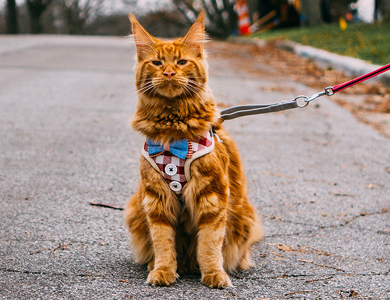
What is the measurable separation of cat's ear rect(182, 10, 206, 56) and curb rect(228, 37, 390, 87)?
6.52 meters

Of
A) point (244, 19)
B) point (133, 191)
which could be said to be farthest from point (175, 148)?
point (244, 19)

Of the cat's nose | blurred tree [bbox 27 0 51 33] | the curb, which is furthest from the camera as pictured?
blurred tree [bbox 27 0 51 33]

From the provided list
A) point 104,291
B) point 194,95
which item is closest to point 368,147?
point 194,95

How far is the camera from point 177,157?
250 cm

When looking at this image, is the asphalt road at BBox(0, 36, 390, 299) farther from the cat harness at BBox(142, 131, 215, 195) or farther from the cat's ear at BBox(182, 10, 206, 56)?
the cat's ear at BBox(182, 10, 206, 56)

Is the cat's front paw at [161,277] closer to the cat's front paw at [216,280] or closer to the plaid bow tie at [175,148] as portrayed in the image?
the cat's front paw at [216,280]

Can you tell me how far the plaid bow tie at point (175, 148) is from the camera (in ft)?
8.18

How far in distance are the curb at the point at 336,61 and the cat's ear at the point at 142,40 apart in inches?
Result: 264

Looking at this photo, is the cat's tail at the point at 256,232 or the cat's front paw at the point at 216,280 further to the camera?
the cat's tail at the point at 256,232

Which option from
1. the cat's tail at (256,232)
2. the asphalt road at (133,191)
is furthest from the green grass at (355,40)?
the cat's tail at (256,232)

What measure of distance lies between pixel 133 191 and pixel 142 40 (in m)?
1.92

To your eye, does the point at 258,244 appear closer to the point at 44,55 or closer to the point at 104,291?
the point at 104,291

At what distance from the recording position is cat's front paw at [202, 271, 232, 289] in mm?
2514

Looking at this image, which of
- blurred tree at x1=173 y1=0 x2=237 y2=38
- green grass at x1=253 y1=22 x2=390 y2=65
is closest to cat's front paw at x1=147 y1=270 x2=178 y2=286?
green grass at x1=253 y1=22 x2=390 y2=65
